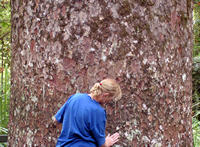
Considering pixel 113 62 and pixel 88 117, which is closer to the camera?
pixel 88 117

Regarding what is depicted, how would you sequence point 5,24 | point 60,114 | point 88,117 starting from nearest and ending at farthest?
point 88,117
point 60,114
point 5,24

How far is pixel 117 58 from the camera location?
2764mm

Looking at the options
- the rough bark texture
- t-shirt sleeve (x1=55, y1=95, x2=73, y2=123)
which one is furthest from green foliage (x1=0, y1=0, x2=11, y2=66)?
t-shirt sleeve (x1=55, y1=95, x2=73, y2=123)

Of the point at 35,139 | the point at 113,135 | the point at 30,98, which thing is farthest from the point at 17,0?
the point at 113,135

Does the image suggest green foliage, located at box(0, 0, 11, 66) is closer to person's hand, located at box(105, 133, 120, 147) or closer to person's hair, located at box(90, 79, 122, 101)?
person's hair, located at box(90, 79, 122, 101)

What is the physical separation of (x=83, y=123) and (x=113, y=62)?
660mm

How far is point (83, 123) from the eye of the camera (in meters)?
2.56

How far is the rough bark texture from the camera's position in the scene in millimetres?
2777

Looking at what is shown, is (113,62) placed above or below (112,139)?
above

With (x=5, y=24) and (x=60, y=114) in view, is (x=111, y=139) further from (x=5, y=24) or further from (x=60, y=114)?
(x=5, y=24)

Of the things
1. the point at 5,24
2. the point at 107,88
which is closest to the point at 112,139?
the point at 107,88

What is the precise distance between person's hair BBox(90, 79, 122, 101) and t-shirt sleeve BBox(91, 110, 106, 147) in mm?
177

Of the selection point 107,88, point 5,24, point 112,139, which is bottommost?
point 112,139

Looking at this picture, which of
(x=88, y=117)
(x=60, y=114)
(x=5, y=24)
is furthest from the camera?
(x=5, y=24)
